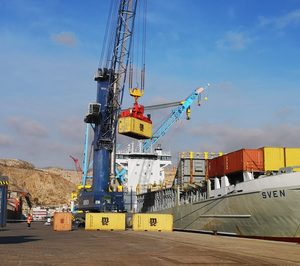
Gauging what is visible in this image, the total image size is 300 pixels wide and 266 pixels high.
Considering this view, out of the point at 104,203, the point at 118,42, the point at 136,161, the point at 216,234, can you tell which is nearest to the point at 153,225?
the point at 216,234

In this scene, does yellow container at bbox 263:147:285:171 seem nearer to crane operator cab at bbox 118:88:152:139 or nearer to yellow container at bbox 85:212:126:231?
crane operator cab at bbox 118:88:152:139

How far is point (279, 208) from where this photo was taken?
75.4 feet

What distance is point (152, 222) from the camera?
35.3m

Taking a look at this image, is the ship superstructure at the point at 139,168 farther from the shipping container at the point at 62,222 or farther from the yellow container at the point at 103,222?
the shipping container at the point at 62,222

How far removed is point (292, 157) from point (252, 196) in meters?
3.72

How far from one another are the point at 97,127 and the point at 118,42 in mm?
10323

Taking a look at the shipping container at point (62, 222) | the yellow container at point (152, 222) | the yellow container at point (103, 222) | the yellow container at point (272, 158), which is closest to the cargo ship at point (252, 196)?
the yellow container at point (272, 158)

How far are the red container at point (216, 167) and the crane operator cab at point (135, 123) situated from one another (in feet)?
20.8

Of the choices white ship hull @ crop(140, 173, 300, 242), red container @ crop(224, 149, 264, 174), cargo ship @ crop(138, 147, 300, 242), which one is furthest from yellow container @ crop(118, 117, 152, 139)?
red container @ crop(224, 149, 264, 174)

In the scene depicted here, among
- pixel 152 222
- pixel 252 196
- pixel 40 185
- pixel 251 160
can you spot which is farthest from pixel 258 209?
pixel 40 185

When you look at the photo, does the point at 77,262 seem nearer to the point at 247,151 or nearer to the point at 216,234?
the point at 247,151

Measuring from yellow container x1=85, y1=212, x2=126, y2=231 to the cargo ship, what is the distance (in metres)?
6.50

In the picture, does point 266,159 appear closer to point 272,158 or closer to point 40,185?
point 272,158

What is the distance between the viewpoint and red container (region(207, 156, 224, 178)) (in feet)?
96.8
